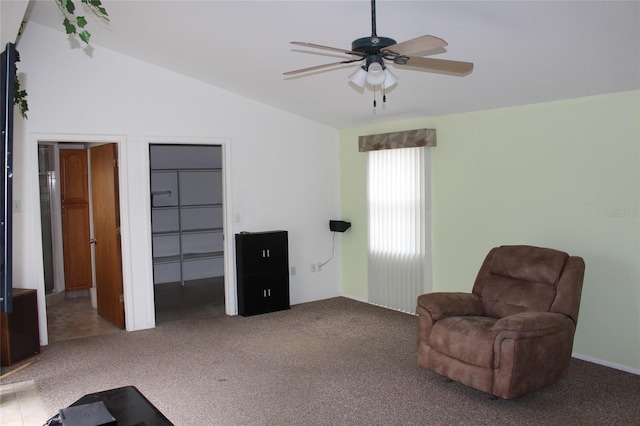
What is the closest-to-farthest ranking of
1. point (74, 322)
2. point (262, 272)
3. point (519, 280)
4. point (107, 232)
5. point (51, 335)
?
point (519, 280) < point (51, 335) < point (107, 232) < point (74, 322) < point (262, 272)

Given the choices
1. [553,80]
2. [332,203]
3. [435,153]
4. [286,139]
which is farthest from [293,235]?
[553,80]

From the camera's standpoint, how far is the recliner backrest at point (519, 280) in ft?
12.7

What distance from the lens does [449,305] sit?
397cm

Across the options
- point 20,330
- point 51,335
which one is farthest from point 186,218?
point 20,330

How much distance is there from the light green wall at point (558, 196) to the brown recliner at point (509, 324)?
45cm

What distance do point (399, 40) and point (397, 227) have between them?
2626 mm

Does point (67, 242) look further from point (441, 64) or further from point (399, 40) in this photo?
point (441, 64)

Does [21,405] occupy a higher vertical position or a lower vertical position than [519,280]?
lower

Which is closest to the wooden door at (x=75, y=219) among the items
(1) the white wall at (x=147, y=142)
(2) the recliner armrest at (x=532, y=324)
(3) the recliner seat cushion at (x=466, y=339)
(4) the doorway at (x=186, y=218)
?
(4) the doorway at (x=186, y=218)

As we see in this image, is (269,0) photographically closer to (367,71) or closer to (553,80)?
(367,71)

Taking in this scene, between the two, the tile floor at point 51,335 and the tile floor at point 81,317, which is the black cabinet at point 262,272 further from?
the tile floor at point 51,335

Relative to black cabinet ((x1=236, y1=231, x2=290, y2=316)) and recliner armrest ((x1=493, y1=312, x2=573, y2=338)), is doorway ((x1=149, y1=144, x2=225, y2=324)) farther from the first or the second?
recliner armrest ((x1=493, y1=312, x2=573, y2=338))

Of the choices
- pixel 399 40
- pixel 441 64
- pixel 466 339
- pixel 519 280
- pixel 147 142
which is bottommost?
pixel 466 339

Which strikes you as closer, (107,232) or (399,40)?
(399,40)
